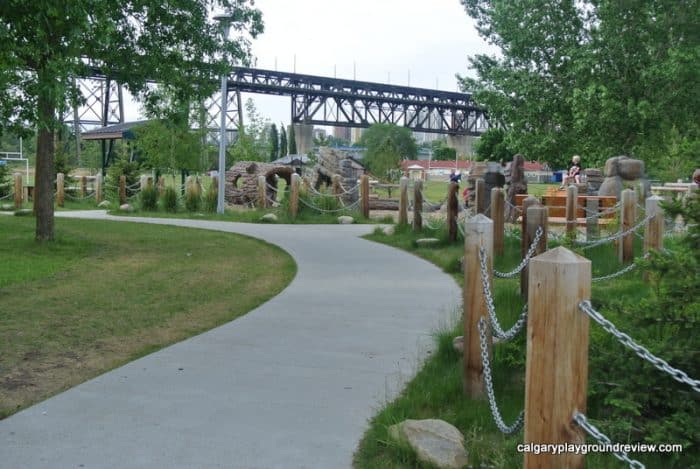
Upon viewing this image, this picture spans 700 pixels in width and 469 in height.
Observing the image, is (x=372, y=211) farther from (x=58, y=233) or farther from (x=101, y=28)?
(x=101, y=28)

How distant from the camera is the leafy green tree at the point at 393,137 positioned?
8705 cm

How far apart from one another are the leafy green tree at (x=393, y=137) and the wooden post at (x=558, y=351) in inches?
2896

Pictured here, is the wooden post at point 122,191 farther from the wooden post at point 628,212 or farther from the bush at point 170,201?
the wooden post at point 628,212

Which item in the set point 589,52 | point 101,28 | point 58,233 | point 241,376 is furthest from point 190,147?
point 241,376

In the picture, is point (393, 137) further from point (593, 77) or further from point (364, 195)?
point (364, 195)

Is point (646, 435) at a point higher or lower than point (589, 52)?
lower

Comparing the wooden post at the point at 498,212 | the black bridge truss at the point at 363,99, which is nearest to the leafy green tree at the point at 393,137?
the black bridge truss at the point at 363,99

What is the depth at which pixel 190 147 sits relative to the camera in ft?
138

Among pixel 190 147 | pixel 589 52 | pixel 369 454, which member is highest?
pixel 589 52

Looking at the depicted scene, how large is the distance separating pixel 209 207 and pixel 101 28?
14.9m

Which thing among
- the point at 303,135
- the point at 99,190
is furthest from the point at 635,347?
the point at 303,135

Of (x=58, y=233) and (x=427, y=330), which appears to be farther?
(x=58, y=233)

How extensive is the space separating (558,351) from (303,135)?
68.5 m

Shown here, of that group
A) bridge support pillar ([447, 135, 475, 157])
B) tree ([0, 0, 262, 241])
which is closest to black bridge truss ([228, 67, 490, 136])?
bridge support pillar ([447, 135, 475, 157])
